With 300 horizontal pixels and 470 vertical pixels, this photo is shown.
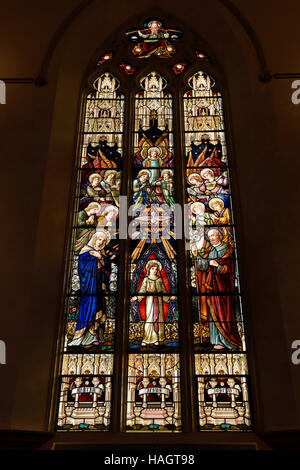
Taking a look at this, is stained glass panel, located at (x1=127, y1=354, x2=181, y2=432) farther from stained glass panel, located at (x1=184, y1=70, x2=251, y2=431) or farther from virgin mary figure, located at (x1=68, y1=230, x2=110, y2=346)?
virgin mary figure, located at (x1=68, y1=230, x2=110, y2=346)

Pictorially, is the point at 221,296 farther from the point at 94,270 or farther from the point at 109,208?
the point at 109,208

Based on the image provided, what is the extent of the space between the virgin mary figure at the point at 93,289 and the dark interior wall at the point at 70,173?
10.6 inches

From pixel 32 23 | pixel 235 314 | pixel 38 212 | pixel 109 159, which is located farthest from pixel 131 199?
pixel 32 23

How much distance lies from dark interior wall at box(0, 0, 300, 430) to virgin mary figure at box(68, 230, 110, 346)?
27 cm

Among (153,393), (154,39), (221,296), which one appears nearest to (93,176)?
(221,296)

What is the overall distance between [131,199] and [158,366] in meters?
2.07

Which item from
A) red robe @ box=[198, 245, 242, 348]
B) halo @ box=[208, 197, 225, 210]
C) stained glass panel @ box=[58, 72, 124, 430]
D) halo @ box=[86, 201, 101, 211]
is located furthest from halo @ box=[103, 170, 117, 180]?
red robe @ box=[198, 245, 242, 348]

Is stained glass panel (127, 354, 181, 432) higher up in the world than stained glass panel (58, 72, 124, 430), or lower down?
lower down

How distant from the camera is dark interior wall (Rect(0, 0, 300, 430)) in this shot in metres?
4.78

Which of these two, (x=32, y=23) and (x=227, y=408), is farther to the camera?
(x=32, y=23)

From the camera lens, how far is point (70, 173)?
621 centimetres

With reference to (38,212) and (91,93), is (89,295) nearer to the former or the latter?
(38,212)

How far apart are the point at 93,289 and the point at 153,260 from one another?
0.74m
